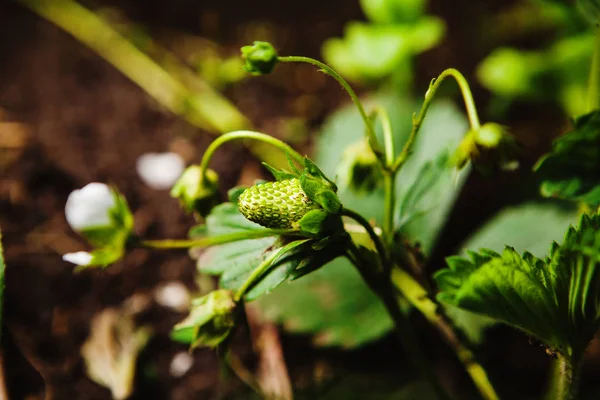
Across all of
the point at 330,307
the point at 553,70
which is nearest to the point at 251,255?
the point at 330,307

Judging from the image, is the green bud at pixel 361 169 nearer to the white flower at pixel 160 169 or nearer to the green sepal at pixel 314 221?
the green sepal at pixel 314 221

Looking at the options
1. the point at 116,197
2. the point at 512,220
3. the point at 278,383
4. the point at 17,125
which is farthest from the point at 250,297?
the point at 17,125

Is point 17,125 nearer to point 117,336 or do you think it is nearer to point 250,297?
point 117,336

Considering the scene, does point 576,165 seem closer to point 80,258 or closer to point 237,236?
point 237,236

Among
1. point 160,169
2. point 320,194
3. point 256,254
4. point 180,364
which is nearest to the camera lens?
point 320,194

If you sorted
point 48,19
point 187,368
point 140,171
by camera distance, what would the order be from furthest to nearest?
point 48,19
point 140,171
point 187,368

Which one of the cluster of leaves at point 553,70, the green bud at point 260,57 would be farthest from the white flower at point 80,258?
the cluster of leaves at point 553,70
